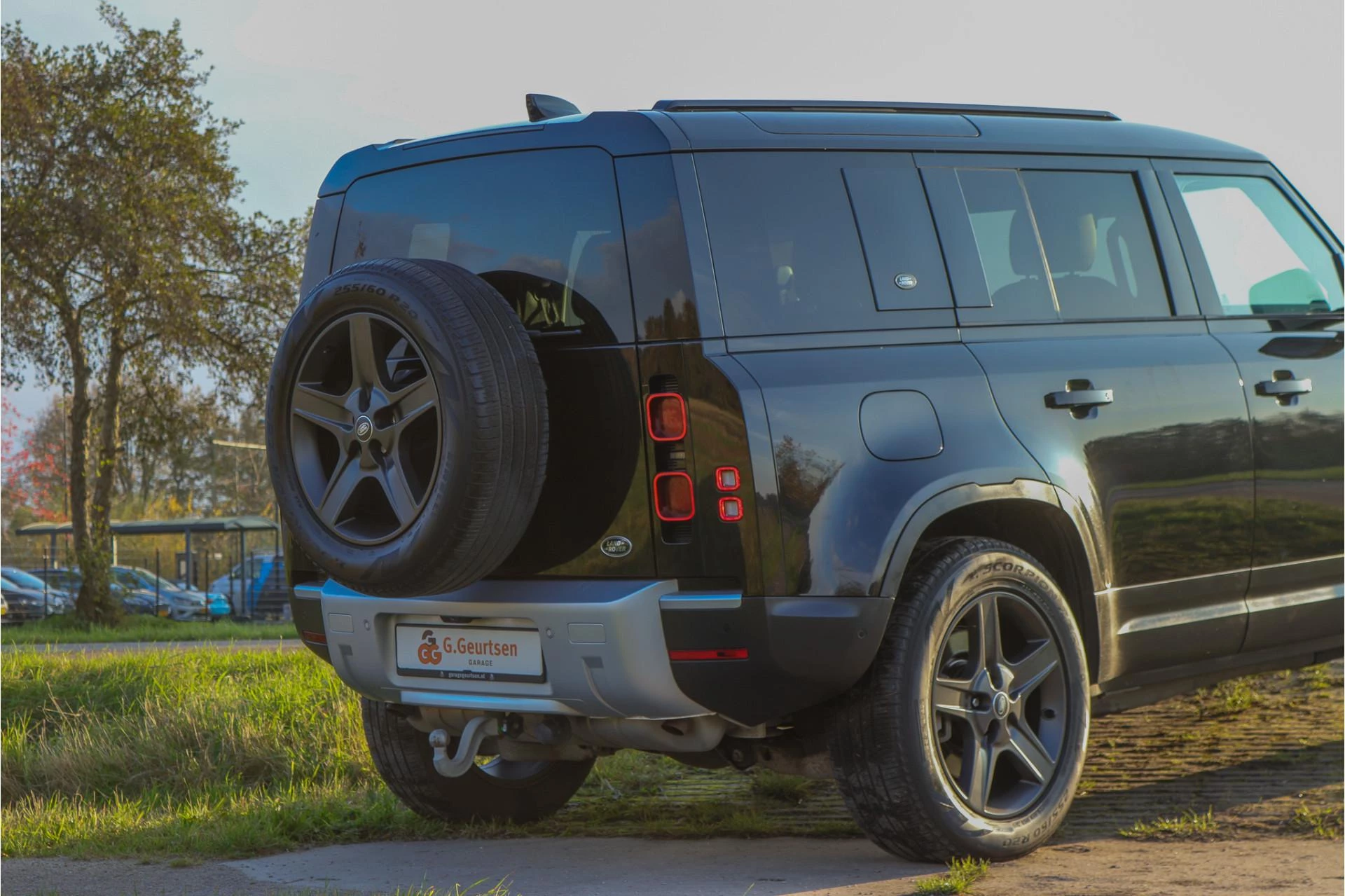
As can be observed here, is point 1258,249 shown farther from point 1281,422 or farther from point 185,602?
point 185,602

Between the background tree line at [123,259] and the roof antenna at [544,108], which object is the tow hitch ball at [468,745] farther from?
the background tree line at [123,259]

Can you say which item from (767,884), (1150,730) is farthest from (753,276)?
(1150,730)

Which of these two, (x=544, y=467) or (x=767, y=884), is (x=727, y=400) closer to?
(x=544, y=467)

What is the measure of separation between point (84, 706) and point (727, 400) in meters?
6.53

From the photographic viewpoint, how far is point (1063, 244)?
5.15 m

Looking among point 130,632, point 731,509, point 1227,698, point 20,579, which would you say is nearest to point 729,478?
point 731,509

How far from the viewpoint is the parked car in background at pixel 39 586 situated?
26.5 m

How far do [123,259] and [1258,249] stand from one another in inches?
739

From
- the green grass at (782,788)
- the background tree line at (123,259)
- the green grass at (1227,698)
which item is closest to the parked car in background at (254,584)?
the background tree line at (123,259)

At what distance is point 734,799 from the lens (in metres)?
5.88

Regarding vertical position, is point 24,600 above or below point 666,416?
below

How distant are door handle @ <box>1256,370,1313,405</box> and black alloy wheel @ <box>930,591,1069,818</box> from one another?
137cm

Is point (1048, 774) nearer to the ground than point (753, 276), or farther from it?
nearer to the ground

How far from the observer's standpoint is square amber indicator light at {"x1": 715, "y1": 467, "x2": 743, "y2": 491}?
4.12 metres
